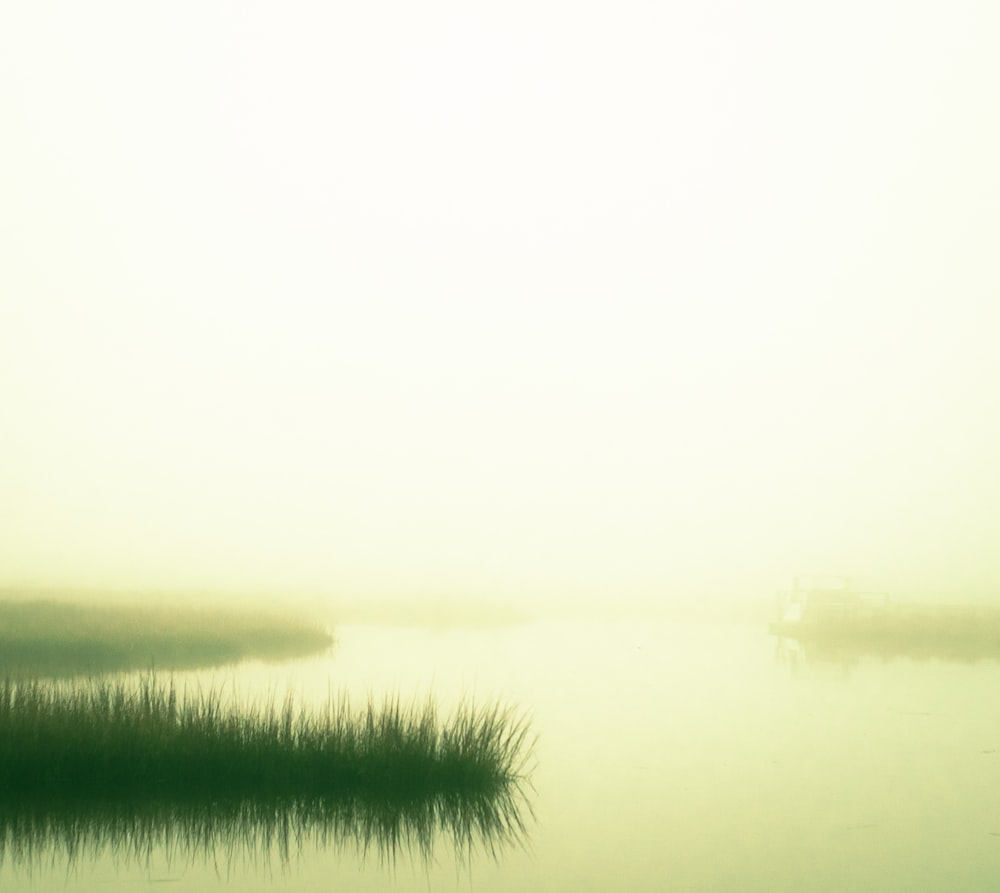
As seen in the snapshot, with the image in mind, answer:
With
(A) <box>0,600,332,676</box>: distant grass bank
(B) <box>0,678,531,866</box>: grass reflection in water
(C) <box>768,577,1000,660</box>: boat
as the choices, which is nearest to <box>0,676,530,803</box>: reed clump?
(B) <box>0,678,531,866</box>: grass reflection in water

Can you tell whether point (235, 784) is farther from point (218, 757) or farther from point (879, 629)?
point (879, 629)

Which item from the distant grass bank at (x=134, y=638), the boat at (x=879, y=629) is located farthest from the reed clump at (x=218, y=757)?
the boat at (x=879, y=629)

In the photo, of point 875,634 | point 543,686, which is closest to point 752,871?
point 543,686

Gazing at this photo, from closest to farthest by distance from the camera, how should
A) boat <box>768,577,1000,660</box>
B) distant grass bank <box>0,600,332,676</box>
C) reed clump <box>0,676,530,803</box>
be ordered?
1. reed clump <box>0,676,530,803</box>
2. distant grass bank <box>0,600,332,676</box>
3. boat <box>768,577,1000,660</box>

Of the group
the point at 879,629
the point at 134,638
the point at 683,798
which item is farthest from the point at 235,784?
the point at 879,629

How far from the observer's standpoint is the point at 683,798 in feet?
34.0

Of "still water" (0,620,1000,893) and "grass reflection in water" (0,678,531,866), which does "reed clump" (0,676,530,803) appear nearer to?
"grass reflection in water" (0,678,531,866)

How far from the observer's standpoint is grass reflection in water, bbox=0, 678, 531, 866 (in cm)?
786

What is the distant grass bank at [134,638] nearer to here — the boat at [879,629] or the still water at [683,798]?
the still water at [683,798]

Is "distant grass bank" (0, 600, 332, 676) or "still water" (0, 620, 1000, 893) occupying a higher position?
"distant grass bank" (0, 600, 332, 676)

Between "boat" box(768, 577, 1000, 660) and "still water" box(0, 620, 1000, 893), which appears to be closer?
"still water" box(0, 620, 1000, 893)

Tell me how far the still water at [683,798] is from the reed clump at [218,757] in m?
1.01

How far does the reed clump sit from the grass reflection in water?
13mm

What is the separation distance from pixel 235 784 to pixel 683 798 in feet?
15.9
